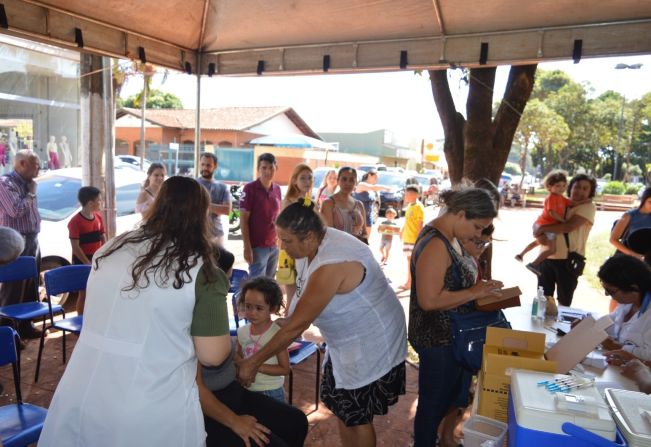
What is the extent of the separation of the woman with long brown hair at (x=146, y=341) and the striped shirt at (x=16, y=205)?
3.37 metres

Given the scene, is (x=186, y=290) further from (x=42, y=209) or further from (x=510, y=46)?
(x=42, y=209)

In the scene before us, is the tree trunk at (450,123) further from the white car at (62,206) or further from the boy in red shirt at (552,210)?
the white car at (62,206)

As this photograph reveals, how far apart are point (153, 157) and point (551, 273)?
27766 mm

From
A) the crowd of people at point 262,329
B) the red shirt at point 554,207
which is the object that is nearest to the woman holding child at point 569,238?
the red shirt at point 554,207

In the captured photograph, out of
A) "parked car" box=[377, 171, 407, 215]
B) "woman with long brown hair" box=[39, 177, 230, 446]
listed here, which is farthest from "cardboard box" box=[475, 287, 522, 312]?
"parked car" box=[377, 171, 407, 215]

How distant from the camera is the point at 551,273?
4.75 metres

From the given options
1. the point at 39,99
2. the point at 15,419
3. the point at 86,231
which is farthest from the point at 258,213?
the point at 39,99

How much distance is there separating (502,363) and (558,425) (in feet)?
1.98

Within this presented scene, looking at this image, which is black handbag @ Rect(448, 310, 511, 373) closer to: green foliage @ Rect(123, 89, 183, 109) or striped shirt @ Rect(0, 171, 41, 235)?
striped shirt @ Rect(0, 171, 41, 235)

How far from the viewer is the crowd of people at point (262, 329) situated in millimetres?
1441

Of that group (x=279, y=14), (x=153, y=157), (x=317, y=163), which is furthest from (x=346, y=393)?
(x=153, y=157)

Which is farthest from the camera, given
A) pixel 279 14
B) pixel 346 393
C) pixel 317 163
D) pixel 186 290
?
pixel 317 163

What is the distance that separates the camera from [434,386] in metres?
2.40

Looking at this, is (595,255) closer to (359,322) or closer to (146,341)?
(359,322)
